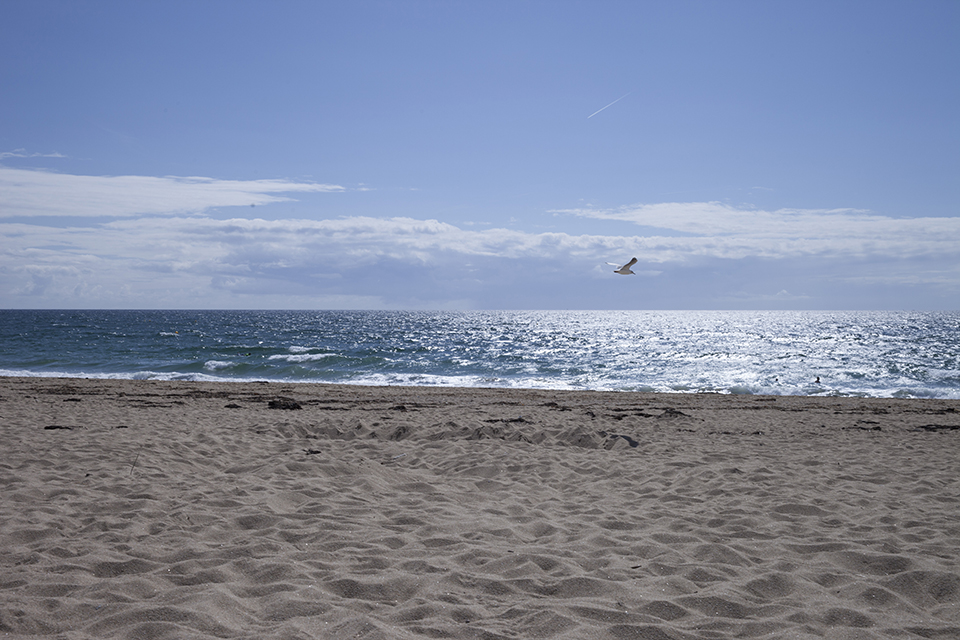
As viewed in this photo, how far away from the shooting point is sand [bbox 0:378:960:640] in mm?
3205

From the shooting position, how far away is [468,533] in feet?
14.9

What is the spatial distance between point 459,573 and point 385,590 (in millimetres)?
513

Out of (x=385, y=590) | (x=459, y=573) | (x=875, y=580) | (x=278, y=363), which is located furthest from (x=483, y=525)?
(x=278, y=363)

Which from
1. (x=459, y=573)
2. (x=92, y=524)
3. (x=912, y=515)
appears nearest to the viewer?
(x=459, y=573)

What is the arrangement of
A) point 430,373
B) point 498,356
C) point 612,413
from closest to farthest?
point 612,413, point 430,373, point 498,356

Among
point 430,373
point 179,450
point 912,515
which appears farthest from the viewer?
point 430,373

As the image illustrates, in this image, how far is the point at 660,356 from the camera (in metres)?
32.5

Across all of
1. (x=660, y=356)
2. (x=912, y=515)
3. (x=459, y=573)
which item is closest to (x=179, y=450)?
(x=459, y=573)

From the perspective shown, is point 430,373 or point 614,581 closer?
point 614,581

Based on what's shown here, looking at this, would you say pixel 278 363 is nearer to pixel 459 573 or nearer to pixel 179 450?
pixel 179 450

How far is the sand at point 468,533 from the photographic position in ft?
10.5

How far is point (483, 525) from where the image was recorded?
4738mm

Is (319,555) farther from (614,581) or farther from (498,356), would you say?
(498,356)

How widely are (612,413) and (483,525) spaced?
8.00 meters
